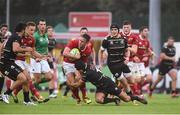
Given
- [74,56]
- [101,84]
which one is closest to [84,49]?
[74,56]

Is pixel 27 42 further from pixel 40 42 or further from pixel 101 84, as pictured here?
pixel 101 84

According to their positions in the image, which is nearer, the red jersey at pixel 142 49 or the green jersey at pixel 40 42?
the green jersey at pixel 40 42

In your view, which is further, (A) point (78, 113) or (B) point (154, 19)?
(B) point (154, 19)

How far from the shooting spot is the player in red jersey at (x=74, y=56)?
24.4m

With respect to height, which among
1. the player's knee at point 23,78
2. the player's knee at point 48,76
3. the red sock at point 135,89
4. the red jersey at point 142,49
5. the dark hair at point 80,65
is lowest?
the red sock at point 135,89

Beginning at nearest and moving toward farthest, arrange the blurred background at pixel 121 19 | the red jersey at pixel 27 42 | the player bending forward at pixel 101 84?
the player bending forward at pixel 101 84, the red jersey at pixel 27 42, the blurred background at pixel 121 19

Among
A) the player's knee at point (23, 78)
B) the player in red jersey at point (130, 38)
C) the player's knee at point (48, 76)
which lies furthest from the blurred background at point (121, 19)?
the player's knee at point (23, 78)

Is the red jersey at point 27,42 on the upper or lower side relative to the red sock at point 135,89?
upper

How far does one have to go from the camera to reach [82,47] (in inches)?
976

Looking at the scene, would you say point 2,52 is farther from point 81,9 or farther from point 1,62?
point 81,9

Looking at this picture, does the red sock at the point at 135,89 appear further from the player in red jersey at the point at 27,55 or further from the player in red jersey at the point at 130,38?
the player in red jersey at the point at 27,55

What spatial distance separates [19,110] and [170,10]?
1381 inches

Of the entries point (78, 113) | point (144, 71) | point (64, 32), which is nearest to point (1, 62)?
point (78, 113)

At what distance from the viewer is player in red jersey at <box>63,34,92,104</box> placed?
2436 cm
